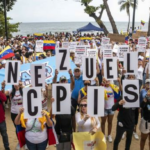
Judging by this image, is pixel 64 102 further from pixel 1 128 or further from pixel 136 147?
pixel 136 147

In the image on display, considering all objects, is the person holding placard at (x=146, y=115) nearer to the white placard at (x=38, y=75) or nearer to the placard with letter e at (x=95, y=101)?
the placard with letter e at (x=95, y=101)

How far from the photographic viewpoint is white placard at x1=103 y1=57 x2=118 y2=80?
523cm

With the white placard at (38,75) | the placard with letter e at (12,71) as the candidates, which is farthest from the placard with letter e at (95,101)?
the placard with letter e at (12,71)

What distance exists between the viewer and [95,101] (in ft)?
13.4

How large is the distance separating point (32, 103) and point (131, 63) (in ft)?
8.51

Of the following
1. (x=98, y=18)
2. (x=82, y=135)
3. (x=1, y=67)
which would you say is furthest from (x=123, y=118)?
(x=98, y=18)

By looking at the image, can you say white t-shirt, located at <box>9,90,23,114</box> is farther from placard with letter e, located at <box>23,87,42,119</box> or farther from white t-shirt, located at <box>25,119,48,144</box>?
placard with letter e, located at <box>23,87,42,119</box>

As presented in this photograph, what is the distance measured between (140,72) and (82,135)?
12.9 feet

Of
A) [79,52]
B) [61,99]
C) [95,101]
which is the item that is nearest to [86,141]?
[95,101]

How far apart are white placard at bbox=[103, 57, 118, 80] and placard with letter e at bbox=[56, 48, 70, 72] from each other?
0.88 metres

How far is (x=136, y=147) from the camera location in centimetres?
572

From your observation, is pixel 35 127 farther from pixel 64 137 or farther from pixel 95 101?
pixel 95 101

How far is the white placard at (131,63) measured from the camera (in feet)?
17.5

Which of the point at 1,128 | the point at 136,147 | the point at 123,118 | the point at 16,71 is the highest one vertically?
the point at 16,71
